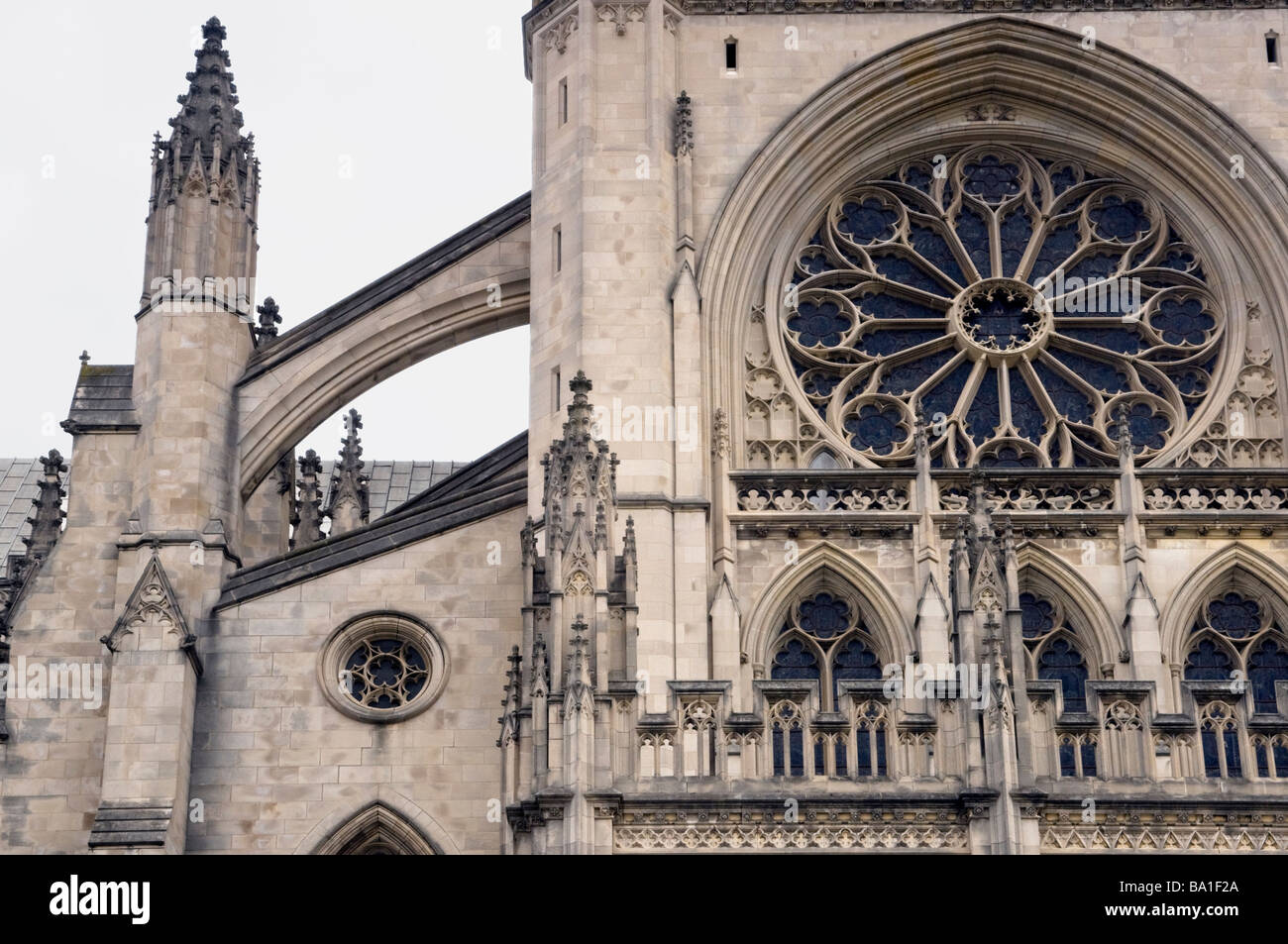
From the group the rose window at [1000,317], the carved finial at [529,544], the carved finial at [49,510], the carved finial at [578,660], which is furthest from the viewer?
the carved finial at [49,510]

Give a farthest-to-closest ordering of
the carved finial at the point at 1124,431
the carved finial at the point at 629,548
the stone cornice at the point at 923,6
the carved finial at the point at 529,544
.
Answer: the stone cornice at the point at 923,6 → the carved finial at the point at 1124,431 → the carved finial at the point at 529,544 → the carved finial at the point at 629,548

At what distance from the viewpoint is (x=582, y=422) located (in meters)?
30.0

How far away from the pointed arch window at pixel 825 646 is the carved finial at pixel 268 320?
7.81 meters

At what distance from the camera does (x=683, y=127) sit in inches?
1361

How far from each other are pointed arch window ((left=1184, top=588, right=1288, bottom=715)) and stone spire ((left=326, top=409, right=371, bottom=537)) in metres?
12.4

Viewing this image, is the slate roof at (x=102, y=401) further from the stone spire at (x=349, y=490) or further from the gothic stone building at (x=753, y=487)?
the stone spire at (x=349, y=490)

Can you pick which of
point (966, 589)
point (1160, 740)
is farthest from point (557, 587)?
point (1160, 740)

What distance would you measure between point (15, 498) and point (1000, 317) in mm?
23759

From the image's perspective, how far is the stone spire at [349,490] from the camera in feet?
132

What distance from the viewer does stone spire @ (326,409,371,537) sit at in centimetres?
4038
